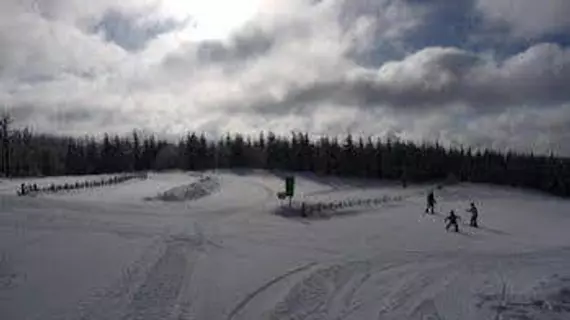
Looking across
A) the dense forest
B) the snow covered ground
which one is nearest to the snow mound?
the snow covered ground

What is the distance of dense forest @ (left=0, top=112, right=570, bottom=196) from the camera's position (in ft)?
450

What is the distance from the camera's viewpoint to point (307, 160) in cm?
14088

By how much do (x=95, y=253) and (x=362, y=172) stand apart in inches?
4390

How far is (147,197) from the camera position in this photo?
69688 millimetres

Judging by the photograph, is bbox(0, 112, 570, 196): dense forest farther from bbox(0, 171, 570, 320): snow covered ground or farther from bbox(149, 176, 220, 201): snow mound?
bbox(0, 171, 570, 320): snow covered ground

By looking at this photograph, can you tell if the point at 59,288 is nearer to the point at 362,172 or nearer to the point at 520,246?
the point at 520,246

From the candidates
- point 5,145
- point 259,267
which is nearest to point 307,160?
point 5,145

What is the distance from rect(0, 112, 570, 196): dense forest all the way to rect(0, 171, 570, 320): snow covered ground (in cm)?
8135

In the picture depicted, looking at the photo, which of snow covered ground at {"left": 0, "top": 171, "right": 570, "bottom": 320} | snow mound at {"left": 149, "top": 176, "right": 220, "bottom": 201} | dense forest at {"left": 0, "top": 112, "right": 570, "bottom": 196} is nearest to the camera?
snow covered ground at {"left": 0, "top": 171, "right": 570, "bottom": 320}

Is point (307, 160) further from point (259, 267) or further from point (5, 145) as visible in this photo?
point (259, 267)

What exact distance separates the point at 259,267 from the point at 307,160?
112 metres

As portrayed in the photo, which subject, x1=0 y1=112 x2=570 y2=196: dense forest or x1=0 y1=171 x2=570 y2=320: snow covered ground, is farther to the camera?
x1=0 y1=112 x2=570 y2=196: dense forest

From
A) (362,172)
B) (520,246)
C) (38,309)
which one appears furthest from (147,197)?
(362,172)

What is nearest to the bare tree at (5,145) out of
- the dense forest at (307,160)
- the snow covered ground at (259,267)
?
the dense forest at (307,160)
